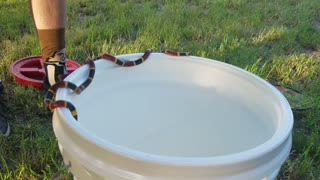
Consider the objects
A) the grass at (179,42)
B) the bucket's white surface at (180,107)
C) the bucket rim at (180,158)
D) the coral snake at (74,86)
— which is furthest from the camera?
the grass at (179,42)

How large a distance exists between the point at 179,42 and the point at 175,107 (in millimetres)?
1085

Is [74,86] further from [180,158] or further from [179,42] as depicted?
[179,42]

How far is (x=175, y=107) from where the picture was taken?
104cm

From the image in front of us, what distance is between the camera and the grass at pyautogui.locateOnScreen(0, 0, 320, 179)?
130 cm

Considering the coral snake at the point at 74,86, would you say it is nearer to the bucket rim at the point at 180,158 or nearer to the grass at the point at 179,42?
the bucket rim at the point at 180,158

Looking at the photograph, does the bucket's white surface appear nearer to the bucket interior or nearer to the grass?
the bucket interior

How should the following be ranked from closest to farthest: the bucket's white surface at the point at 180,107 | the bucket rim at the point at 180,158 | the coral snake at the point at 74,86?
the bucket rim at the point at 180,158
the coral snake at the point at 74,86
the bucket's white surface at the point at 180,107

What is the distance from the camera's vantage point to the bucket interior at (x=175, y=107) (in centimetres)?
94

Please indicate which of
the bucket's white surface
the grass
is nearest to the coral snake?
the bucket's white surface

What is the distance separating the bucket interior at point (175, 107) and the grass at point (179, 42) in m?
0.32

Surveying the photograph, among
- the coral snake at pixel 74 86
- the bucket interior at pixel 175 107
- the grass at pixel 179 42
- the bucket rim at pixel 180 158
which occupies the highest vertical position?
the bucket rim at pixel 180 158

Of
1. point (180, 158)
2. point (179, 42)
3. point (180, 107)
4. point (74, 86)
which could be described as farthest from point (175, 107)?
point (179, 42)

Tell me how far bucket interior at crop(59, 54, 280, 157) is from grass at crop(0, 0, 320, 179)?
319 millimetres

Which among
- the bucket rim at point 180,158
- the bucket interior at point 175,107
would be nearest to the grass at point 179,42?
the bucket interior at point 175,107
